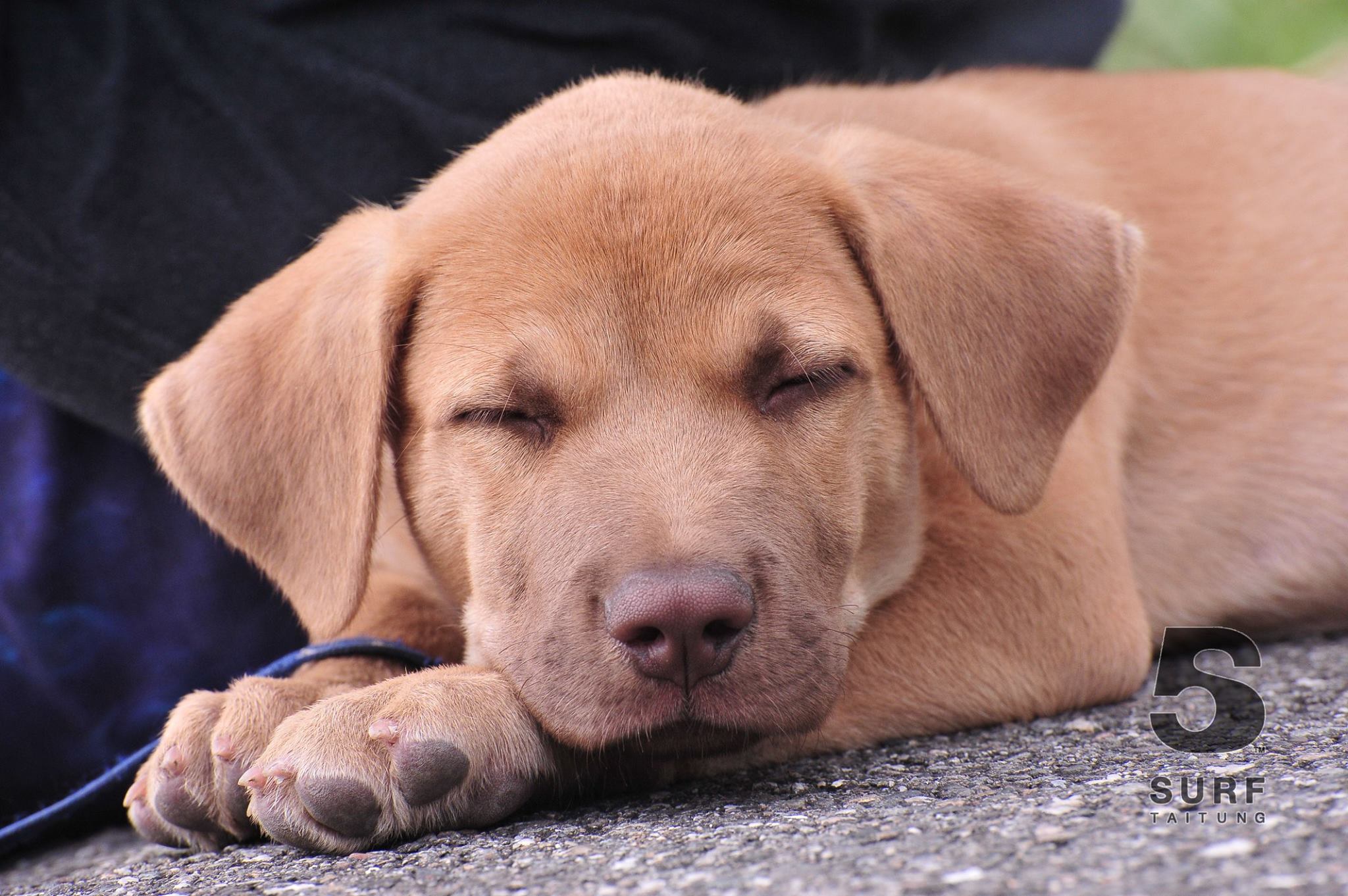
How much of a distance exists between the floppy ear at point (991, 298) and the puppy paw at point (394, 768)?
134 cm

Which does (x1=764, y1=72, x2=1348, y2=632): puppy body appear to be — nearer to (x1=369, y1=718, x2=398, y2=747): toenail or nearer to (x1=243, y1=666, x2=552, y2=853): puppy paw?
(x1=243, y1=666, x2=552, y2=853): puppy paw

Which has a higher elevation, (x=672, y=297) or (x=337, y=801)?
(x=672, y=297)

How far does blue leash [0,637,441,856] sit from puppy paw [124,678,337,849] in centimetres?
18

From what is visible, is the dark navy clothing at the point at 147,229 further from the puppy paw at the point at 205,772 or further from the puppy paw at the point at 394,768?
the puppy paw at the point at 394,768

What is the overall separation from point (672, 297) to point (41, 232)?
210 centimetres

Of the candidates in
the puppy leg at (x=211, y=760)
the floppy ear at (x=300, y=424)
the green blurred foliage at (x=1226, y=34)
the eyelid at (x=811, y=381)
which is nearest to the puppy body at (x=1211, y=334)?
the eyelid at (x=811, y=381)

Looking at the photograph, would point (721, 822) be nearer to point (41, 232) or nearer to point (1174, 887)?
point (1174, 887)

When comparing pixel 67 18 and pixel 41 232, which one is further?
pixel 67 18

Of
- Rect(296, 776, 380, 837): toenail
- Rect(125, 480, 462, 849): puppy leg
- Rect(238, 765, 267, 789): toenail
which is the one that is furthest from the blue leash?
Rect(296, 776, 380, 837): toenail

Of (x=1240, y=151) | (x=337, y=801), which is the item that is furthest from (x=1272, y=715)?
(x=1240, y=151)

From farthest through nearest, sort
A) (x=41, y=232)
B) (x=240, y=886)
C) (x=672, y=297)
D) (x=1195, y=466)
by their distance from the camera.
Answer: (x=1195, y=466), (x=41, y=232), (x=672, y=297), (x=240, y=886)

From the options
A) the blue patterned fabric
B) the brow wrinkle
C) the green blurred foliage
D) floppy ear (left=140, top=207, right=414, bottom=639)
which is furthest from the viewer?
the green blurred foliage

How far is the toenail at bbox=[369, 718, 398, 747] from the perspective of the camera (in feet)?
9.57

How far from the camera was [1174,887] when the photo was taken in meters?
2.16
